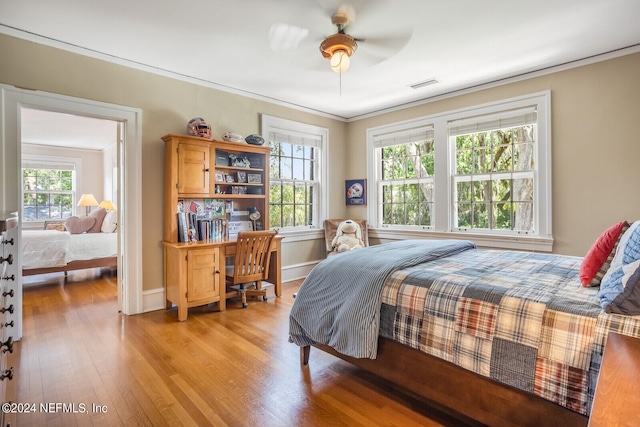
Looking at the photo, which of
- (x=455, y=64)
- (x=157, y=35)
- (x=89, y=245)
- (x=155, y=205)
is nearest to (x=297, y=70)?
(x=157, y=35)

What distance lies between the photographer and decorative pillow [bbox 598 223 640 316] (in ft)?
3.92

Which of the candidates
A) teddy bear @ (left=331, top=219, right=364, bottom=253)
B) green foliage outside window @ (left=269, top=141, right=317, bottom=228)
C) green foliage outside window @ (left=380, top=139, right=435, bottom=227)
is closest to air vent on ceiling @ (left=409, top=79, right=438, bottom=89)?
green foliage outside window @ (left=380, top=139, right=435, bottom=227)

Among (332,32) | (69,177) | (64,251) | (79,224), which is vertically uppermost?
(332,32)

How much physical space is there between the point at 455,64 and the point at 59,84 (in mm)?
3723

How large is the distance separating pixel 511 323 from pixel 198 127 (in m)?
3.30

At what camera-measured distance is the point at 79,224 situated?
17.4 ft

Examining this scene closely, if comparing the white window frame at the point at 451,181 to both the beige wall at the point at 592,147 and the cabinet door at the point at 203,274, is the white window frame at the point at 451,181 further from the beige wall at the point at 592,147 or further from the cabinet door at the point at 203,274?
the cabinet door at the point at 203,274

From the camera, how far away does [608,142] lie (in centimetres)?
312

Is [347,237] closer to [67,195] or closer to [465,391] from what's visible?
[465,391]

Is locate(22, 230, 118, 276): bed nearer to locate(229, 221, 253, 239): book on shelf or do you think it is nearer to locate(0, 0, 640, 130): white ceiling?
locate(229, 221, 253, 239): book on shelf

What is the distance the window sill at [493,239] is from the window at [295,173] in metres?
1.26

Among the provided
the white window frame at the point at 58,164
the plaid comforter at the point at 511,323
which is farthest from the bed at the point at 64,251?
the plaid comforter at the point at 511,323

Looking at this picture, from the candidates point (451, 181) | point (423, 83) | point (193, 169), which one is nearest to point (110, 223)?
point (193, 169)

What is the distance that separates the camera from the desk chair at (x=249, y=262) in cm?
346
